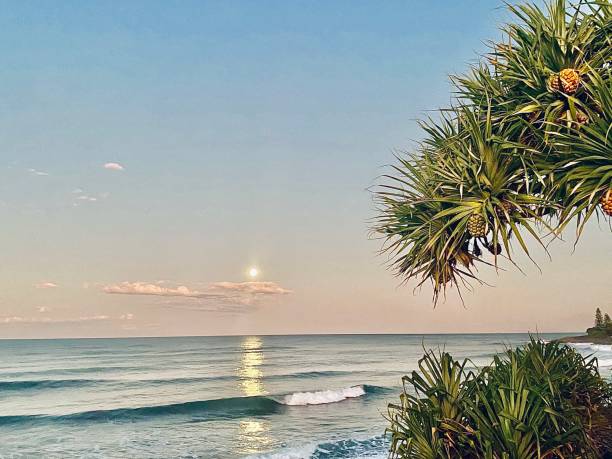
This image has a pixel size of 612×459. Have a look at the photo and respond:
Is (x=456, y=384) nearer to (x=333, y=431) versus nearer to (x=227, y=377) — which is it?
(x=333, y=431)

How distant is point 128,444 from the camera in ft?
70.8

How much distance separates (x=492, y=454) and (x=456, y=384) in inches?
38.4

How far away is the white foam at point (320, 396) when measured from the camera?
106ft

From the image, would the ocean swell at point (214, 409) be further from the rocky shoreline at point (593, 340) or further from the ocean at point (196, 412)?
the rocky shoreline at point (593, 340)

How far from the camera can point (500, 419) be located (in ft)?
19.0

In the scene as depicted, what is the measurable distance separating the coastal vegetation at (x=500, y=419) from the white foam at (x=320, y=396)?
26079mm

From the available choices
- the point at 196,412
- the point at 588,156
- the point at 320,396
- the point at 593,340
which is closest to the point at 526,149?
the point at 588,156

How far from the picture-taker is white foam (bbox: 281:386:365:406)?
32.2 meters

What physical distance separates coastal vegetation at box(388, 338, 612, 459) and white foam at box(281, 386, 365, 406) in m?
26.1

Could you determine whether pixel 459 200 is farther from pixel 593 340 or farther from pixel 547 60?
pixel 593 340

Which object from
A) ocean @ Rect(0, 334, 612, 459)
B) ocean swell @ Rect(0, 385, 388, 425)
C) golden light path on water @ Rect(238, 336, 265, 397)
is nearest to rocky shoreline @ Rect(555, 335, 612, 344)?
ocean @ Rect(0, 334, 612, 459)

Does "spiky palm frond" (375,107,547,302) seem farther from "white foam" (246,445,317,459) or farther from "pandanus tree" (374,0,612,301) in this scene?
"white foam" (246,445,317,459)

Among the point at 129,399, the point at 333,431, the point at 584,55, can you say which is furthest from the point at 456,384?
the point at 129,399

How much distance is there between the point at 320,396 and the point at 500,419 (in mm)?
28641
